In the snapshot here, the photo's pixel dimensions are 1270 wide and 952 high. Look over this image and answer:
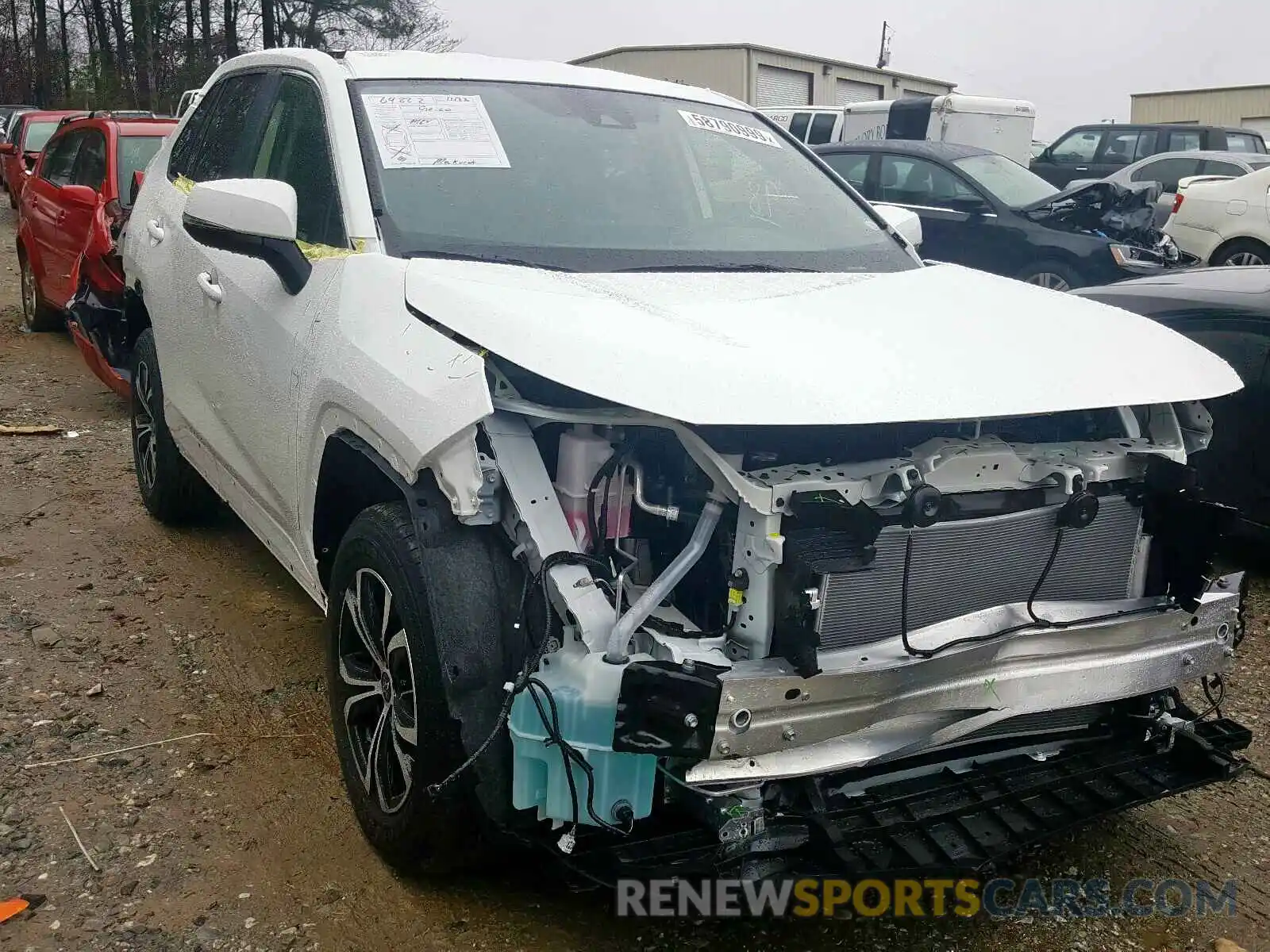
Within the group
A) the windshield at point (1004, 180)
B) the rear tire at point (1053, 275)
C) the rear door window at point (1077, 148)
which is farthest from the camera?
the rear door window at point (1077, 148)

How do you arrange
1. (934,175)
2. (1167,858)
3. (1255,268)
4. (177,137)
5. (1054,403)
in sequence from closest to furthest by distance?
(1054,403) → (1167,858) → (177,137) → (1255,268) → (934,175)

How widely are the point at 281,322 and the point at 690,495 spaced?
1.41m

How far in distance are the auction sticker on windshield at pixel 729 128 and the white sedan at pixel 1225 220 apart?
26.7 ft

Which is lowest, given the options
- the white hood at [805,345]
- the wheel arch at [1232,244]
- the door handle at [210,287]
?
the wheel arch at [1232,244]

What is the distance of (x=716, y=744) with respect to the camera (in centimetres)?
214

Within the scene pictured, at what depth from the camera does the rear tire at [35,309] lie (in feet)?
32.2

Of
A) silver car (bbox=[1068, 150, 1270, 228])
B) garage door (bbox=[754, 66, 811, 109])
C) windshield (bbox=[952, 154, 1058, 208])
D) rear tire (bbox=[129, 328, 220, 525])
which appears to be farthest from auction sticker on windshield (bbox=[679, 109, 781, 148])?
garage door (bbox=[754, 66, 811, 109])

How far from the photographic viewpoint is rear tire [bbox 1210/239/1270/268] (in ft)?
34.6

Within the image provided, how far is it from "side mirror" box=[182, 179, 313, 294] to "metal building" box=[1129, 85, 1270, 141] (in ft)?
124

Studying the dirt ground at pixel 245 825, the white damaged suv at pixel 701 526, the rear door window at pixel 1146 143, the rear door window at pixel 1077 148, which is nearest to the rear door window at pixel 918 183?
the dirt ground at pixel 245 825

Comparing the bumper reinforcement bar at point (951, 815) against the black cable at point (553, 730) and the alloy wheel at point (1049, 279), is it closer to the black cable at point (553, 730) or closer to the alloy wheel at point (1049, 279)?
the black cable at point (553, 730)

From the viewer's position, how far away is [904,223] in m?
4.04

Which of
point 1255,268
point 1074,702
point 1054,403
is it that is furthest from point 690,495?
point 1255,268

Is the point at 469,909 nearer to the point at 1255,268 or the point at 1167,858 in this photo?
the point at 1167,858
